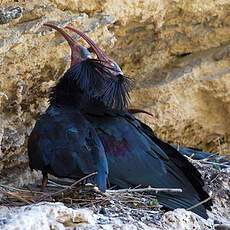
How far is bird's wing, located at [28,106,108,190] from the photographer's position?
351 centimetres

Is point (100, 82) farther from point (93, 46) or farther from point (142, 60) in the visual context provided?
point (142, 60)

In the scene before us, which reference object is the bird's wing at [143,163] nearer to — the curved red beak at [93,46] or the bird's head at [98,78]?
the bird's head at [98,78]

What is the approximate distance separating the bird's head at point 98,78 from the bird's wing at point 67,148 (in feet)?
0.50

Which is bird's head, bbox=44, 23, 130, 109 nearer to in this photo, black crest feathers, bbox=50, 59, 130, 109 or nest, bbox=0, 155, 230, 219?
black crest feathers, bbox=50, 59, 130, 109

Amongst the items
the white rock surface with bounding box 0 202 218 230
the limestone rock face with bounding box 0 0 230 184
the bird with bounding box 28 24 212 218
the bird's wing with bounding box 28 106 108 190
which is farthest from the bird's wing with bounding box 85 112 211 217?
the limestone rock face with bounding box 0 0 230 184

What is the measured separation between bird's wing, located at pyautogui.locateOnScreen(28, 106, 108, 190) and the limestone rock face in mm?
245

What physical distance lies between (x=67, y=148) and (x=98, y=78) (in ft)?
1.33

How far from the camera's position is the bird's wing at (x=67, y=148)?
3.51 m

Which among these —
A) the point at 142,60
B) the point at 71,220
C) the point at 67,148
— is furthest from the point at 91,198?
the point at 142,60

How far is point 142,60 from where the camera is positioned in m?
4.79

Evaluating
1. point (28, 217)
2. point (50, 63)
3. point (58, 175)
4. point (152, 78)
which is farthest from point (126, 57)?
point (28, 217)

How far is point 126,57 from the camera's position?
15.5 feet

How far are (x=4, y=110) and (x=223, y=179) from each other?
1109 mm

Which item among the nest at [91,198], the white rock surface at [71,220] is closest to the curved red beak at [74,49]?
the nest at [91,198]
